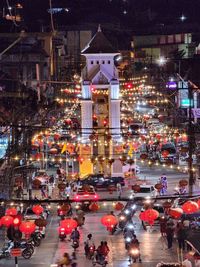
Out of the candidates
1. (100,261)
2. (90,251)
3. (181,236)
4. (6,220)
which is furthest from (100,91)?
(6,220)

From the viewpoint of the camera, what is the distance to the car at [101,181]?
3975 cm

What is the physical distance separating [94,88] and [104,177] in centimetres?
618

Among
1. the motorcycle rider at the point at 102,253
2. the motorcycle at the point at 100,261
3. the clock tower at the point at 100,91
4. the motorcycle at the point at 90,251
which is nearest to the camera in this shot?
the motorcycle at the point at 100,261

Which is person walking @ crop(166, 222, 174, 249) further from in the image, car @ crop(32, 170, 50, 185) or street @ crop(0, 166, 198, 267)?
car @ crop(32, 170, 50, 185)

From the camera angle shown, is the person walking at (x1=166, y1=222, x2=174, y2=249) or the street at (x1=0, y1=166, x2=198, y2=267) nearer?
the street at (x1=0, y1=166, x2=198, y2=267)

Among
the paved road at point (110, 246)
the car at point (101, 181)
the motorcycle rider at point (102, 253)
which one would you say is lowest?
the paved road at point (110, 246)

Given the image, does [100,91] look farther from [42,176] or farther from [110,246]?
[110,246]

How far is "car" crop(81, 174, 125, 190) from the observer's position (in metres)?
39.8

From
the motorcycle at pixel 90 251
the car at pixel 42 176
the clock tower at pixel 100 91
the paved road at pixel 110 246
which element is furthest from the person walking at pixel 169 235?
the clock tower at pixel 100 91

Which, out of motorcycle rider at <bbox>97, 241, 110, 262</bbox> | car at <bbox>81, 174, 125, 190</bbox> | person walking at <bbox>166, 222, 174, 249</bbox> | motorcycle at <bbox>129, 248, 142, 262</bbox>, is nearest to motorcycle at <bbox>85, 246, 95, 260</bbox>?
motorcycle rider at <bbox>97, 241, 110, 262</bbox>

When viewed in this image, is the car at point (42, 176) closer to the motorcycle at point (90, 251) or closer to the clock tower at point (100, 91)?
the clock tower at point (100, 91)

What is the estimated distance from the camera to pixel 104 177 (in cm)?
4072

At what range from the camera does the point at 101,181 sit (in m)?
40.2

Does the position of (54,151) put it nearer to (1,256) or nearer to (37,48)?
(1,256)
